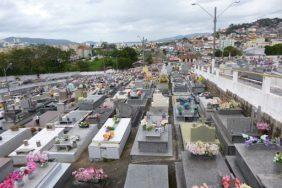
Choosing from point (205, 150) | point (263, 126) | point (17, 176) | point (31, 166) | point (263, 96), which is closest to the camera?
point (17, 176)

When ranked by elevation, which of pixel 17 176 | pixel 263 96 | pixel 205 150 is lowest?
pixel 17 176

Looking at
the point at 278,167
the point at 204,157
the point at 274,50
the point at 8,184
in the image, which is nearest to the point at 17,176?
the point at 8,184

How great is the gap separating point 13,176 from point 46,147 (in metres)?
4.75

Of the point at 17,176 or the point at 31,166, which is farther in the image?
the point at 31,166

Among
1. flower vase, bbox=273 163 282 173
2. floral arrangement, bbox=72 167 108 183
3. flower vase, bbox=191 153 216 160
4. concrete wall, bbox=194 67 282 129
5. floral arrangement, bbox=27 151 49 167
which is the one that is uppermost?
concrete wall, bbox=194 67 282 129

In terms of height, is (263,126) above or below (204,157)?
Result: above

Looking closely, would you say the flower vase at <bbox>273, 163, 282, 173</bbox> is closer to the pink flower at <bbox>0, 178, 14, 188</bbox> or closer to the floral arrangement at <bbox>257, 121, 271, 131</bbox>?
the floral arrangement at <bbox>257, 121, 271, 131</bbox>

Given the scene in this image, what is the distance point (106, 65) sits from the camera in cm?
8875

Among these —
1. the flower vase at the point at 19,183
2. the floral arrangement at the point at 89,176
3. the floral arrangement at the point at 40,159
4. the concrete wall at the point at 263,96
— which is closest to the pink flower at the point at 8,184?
the flower vase at the point at 19,183

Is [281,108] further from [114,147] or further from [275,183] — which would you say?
[114,147]

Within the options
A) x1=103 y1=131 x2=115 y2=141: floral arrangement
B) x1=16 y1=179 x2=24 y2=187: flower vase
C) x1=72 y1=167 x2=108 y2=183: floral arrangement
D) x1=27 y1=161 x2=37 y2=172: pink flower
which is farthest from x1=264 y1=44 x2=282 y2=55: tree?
x1=16 y1=179 x2=24 y2=187: flower vase

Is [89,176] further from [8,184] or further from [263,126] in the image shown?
[263,126]

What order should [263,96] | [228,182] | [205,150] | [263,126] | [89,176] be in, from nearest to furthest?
[228,182]
[205,150]
[89,176]
[263,126]
[263,96]

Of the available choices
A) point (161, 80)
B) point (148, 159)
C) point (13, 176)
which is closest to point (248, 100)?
point (148, 159)
